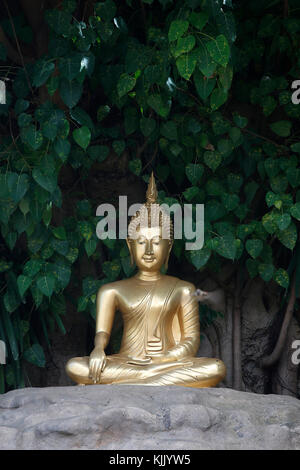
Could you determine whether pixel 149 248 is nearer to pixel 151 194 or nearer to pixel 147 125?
pixel 151 194

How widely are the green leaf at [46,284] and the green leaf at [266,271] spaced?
1.24 meters

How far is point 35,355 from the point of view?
4637mm

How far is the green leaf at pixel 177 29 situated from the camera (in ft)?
13.4

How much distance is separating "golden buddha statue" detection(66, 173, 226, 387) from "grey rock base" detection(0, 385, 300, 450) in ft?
2.20

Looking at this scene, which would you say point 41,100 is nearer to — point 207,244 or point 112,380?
point 207,244

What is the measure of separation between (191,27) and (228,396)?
6.35ft

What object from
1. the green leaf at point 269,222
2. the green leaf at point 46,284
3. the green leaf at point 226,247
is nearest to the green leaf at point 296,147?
the green leaf at point 269,222

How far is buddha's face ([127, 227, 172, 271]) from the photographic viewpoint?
452 cm

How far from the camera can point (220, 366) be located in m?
4.07

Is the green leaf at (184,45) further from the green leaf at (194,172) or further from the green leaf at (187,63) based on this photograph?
the green leaf at (194,172)

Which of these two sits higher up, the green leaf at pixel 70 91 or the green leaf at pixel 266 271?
the green leaf at pixel 70 91
